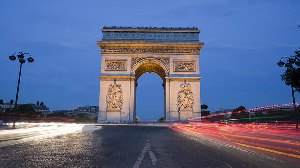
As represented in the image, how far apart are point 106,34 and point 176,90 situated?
11124 mm

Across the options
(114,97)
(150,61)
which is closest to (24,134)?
(114,97)

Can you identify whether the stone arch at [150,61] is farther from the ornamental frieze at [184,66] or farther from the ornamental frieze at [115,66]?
the ornamental frieze at [115,66]

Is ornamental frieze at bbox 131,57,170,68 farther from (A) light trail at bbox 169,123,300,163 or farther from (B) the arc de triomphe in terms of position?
(A) light trail at bbox 169,123,300,163

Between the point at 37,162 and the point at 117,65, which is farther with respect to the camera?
the point at 117,65

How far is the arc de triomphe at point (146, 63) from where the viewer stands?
25.8 m

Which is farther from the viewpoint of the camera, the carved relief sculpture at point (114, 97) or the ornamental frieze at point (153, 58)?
the ornamental frieze at point (153, 58)

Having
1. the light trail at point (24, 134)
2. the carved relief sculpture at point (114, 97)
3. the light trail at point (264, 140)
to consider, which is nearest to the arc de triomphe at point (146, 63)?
the carved relief sculpture at point (114, 97)

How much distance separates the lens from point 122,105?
25.9 metres

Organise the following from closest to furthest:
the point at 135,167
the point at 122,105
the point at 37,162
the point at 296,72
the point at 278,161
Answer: the point at 135,167
the point at 37,162
the point at 278,161
the point at 296,72
the point at 122,105

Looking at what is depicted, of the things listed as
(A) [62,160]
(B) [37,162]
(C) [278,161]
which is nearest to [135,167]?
(A) [62,160]

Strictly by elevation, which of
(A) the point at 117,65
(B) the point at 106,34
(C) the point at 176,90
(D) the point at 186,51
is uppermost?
(B) the point at 106,34

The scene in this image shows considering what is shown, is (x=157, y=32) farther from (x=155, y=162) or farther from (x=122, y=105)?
(x=155, y=162)

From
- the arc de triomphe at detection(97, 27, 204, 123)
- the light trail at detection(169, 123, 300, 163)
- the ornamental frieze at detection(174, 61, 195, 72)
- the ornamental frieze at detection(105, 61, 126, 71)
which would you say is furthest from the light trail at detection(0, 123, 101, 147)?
the ornamental frieze at detection(174, 61, 195, 72)

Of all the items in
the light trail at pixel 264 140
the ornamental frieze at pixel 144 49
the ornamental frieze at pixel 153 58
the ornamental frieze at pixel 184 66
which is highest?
the ornamental frieze at pixel 144 49
